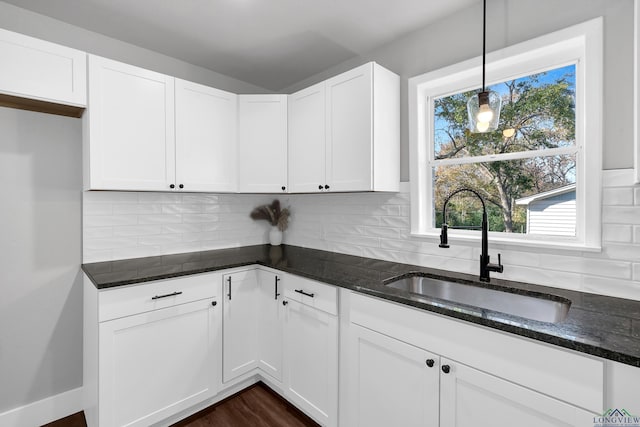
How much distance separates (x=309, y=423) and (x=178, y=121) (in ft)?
7.36

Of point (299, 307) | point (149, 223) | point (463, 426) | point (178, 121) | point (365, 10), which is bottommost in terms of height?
point (463, 426)

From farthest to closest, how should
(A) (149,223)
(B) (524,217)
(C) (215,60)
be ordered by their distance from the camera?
(C) (215,60), (A) (149,223), (B) (524,217)

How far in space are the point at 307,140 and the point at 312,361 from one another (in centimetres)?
157

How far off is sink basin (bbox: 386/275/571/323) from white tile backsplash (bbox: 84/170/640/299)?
15cm

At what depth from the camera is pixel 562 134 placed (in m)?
1.63

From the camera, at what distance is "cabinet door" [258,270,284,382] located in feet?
6.95

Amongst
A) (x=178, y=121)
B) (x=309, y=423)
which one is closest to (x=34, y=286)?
(x=178, y=121)

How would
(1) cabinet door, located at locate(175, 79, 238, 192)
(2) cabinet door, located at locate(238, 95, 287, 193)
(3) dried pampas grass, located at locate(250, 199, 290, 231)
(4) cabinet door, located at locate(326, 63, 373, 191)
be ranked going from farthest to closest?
(3) dried pampas grass, located at locate(250, 199, 290, 231) < (2) cabinet door, located at locate(238, 95, 287, 193) < (1) cabinet door, located at locate(175, 79, 238, 192) < (4) cabinet door, located at locate(326, 63, 373, 191)

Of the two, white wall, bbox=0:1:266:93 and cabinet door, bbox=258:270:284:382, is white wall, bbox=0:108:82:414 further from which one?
cabinet door, bbox=258:270:284:382

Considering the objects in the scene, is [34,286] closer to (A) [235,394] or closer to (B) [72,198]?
(B) [72,198]

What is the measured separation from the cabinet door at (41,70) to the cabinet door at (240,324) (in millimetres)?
1453

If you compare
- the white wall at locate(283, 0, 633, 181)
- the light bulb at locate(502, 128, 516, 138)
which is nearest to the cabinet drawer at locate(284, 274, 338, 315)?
the white wall at locate(283, 0, 633, 181)

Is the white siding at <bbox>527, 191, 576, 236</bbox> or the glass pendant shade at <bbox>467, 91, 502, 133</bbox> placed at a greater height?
the glass pendant shade at <bbox>467, 91, 502, 133</bbox>

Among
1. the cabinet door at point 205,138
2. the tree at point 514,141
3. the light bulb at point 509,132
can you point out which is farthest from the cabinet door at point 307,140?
the light bulb at point 509,132
